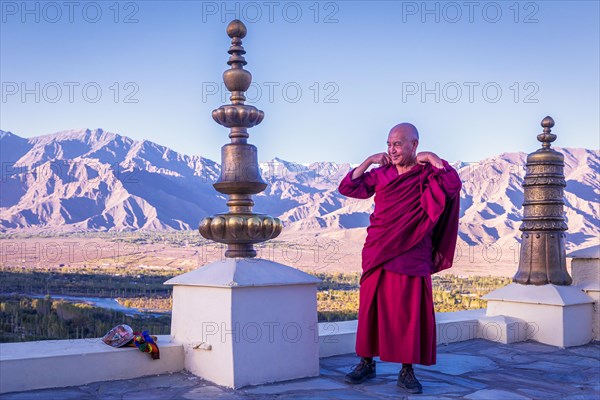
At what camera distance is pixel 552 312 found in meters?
6.30

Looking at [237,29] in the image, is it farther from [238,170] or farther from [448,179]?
[448,179]

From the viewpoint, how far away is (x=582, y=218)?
284 feet

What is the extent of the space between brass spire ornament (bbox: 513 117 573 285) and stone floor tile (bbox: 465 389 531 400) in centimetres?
254

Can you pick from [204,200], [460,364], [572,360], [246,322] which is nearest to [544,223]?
[572,360]

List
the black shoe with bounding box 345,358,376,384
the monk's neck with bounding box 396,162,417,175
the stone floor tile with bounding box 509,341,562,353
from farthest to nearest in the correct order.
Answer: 1. the stone floor tile with bounding box 509,341,562,353
2. the black shoe with bounding box 345,358,376,384
3. the monk's neck with bounding box 396,162,417,175

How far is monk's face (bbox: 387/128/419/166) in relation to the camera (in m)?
4.25

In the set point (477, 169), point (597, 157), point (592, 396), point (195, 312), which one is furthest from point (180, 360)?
point (597, 157)

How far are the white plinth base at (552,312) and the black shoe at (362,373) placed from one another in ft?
8.42

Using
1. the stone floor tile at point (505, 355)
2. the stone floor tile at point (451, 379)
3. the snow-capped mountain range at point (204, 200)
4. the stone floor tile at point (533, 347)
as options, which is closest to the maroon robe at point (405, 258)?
the stone floor tile at point (451, 379)

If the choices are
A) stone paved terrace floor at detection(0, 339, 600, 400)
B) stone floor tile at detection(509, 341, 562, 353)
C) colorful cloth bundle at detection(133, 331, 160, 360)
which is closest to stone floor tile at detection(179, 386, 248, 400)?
stone paved terrace floor at detection(0, 339, 600, 400)

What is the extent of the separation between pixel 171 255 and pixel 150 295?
27.9 meters

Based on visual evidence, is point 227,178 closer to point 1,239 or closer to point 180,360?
point 180,360

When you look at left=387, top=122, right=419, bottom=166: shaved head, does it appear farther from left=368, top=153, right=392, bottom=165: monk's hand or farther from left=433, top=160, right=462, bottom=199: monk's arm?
left=433, top=160, right=462, bottom=199: monk's arm

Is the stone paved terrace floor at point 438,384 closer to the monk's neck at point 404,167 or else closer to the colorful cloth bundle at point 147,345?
the colorful cloth bundle at point 147,345
